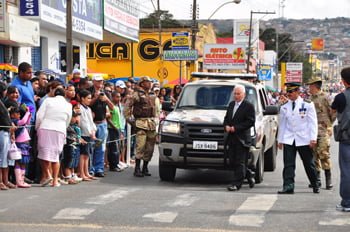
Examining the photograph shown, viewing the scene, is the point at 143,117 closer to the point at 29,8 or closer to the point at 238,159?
the point at 238,159

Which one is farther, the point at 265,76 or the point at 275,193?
the point at 265,76

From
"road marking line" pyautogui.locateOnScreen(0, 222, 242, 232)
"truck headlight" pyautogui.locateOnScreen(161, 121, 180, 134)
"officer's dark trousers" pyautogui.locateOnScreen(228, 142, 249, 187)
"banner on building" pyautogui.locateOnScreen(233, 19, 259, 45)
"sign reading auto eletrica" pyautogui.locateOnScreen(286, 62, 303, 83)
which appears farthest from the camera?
"banner on building" pyautogui.locateOnScreen(233, 19, 259, 45)

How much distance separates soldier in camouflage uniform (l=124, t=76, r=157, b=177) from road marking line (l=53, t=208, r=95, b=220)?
4877 millimetres

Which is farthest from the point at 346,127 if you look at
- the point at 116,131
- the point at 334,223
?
the point at 116,131

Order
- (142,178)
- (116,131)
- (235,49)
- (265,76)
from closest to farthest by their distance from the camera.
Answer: (142,178) → (116,131) → (235,49) → (265,76)

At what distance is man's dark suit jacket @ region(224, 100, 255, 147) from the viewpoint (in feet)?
39.0

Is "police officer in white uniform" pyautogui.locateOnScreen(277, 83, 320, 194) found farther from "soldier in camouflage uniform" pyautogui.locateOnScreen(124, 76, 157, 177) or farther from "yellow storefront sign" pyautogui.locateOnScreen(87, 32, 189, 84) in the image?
"yellow storefront sign" pyautogui.locateOnScreen(87, 32, 189, 84)

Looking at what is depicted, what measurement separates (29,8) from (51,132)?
13.2 metres

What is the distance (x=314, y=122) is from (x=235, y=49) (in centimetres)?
4601

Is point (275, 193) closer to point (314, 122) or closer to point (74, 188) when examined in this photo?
point (314, 122)

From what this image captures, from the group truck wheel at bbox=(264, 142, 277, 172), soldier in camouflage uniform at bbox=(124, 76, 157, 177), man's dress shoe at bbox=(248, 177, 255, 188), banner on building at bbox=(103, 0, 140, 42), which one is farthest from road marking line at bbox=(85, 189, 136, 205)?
banner on building at bbox=(103, 0, 140, 42)

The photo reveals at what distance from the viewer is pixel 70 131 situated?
12.5 m

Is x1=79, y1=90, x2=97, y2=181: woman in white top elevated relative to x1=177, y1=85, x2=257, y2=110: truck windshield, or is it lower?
lower

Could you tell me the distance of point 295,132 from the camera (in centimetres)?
1158
